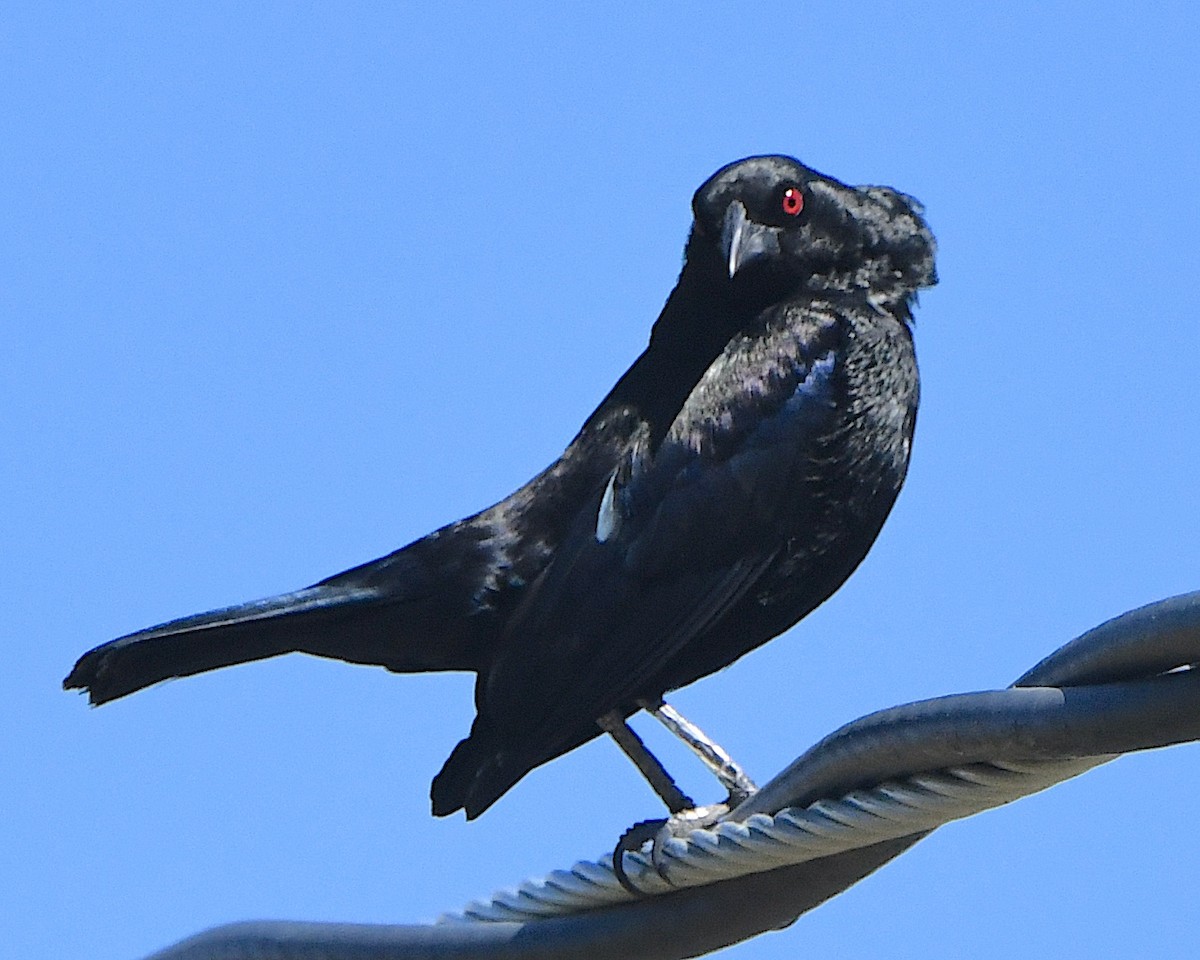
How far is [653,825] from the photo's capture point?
14.3 feet

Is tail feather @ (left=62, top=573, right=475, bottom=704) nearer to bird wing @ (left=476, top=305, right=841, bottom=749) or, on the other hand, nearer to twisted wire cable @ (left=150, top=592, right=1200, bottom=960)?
bird wing @ (left=476, top=305, right=841, bottom=749)

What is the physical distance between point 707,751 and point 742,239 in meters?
1.47

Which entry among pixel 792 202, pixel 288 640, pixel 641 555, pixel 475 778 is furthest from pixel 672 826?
pixel 792 202

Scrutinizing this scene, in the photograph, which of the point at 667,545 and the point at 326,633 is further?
the point at 326,633

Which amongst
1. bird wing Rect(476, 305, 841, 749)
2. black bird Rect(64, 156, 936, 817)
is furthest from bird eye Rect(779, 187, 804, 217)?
bird wing Rect(476, 305, 841, 749)

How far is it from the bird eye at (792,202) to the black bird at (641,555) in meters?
0.11

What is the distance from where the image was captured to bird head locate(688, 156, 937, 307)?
5.71m

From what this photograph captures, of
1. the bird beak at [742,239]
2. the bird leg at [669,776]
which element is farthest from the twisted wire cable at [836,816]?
the bird beak at [742,239]

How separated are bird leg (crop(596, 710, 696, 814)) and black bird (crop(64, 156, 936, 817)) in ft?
0.22

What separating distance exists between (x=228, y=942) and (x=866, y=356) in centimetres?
278

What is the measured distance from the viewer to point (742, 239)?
18.5 ft

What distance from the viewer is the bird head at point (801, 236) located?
18.7 ft

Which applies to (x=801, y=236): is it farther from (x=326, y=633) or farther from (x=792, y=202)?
(x=326, y=633)

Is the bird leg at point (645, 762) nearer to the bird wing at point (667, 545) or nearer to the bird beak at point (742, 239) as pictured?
the bird wing at point (667, 545)
